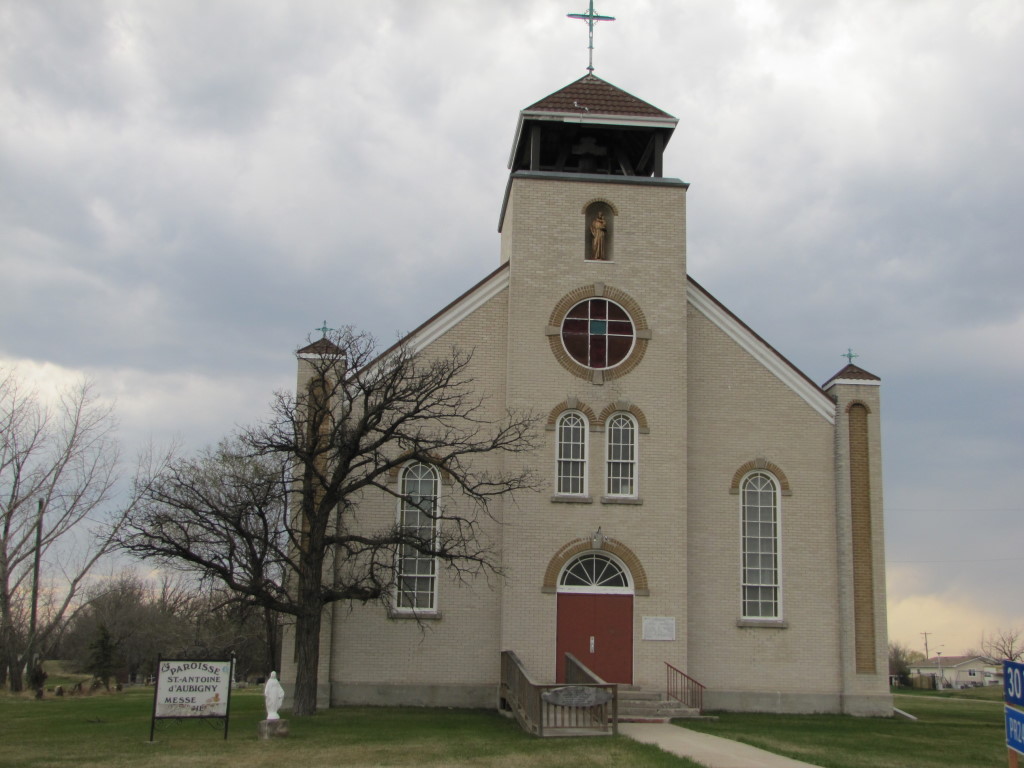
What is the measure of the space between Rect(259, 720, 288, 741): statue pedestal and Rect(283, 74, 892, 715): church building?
5.60 meters

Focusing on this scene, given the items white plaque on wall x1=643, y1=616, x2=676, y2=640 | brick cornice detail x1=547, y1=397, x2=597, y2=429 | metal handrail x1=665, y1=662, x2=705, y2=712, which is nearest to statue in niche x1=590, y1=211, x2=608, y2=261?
brick cornice detail x1=547, y1=397, x2=597, y2=429

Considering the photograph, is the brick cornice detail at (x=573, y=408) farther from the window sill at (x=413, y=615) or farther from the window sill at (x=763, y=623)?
the window sill at (x=763, y=623)

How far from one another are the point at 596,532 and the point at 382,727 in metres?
6.71

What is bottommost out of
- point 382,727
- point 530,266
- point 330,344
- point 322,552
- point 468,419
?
point 382,727

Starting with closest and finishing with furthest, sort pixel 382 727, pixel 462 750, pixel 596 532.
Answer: pixel 462 750
pixel 382 727
pixel 596 532

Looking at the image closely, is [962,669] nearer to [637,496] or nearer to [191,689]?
[637,496]

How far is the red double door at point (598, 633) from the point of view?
23.2 meters

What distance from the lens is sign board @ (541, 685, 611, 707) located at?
59.2 ft

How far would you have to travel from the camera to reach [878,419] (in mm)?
25547

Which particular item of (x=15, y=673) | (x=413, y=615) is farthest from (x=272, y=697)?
(x=15, y=673)

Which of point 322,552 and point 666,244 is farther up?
point 666,244

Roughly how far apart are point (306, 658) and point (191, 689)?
11.6 ft

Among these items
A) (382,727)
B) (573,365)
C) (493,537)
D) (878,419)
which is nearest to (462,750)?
(382,727)

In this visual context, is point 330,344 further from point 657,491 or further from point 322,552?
point 657,491
